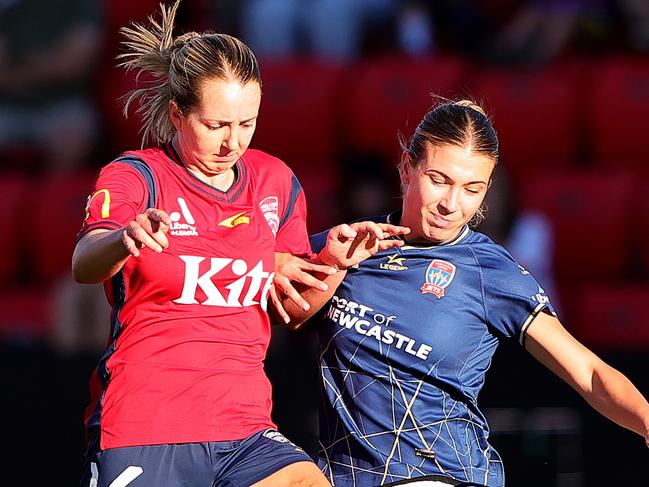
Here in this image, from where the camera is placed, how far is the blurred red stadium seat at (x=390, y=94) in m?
7.05

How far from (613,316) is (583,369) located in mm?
2991

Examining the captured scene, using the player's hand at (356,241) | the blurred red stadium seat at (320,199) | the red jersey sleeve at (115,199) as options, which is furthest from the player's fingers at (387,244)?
the blurred red stadium seat at (320,199)

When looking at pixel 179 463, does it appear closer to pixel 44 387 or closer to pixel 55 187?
pixel 44 387

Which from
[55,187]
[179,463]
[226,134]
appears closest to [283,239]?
[226,134]

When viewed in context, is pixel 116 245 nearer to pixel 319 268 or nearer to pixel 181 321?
pixel 181 321

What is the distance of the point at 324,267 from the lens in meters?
3.64

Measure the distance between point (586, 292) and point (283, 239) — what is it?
10.1 feet

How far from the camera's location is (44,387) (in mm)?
6105

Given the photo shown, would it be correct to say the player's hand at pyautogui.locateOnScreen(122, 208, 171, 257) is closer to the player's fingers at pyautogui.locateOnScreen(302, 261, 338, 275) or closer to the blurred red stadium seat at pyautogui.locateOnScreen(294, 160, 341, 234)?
the player's fingers at pyautogui.locateOnScreen(302, 261, 338, 275)

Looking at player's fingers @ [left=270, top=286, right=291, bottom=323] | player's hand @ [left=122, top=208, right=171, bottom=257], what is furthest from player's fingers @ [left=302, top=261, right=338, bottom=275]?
player's hand @ [left=122, top=208, right=171, bottom=257]

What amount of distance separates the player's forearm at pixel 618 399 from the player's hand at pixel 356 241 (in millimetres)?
647

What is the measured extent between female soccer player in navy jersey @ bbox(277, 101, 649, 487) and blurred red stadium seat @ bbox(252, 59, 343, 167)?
3.65 meters

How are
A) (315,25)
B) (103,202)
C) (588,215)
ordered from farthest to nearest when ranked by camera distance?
1. (315,25)
2. (588,215)
3. (103,202)

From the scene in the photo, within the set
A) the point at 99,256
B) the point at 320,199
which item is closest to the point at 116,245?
the point at 99,256
